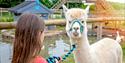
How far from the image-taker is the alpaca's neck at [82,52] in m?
2.02

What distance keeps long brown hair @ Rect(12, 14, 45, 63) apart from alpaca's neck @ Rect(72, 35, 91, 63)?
2.89 ft

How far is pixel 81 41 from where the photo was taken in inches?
79.0

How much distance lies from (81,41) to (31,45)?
908 mm

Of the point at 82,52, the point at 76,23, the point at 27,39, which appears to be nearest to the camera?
the point at 27,39

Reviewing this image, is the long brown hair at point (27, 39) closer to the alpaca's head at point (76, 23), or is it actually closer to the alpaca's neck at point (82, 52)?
the alpaca's head at point (76, 23)

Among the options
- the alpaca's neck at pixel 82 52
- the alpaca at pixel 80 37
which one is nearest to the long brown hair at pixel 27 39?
the alpaca at pixel 80 37

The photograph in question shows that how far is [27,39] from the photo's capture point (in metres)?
1.12

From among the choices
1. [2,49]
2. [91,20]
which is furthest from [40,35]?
[91,20]

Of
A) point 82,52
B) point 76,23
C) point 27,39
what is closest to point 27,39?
point 27,39

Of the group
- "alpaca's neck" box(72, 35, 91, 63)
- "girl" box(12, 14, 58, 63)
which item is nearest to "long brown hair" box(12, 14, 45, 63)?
"girl" box(12, 14, 58, 63)

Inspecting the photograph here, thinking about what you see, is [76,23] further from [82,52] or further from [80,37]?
[82,52]

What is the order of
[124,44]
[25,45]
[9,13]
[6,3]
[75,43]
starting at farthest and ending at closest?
[6,3] < [9,13] < [124,44] < [75,43] < [25,45]

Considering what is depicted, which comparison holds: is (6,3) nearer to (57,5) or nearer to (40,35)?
(57,5)

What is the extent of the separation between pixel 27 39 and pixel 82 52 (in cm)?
94
